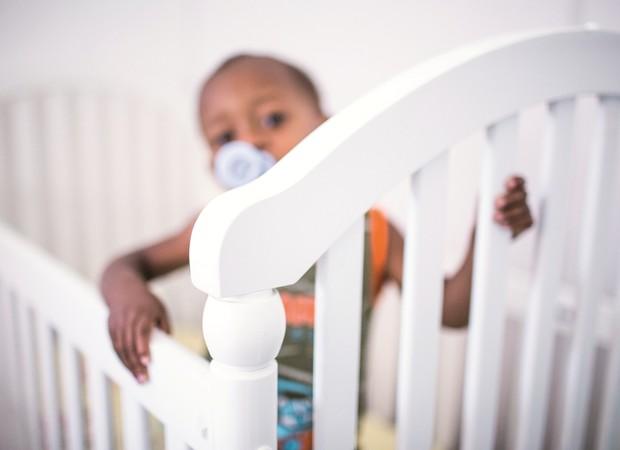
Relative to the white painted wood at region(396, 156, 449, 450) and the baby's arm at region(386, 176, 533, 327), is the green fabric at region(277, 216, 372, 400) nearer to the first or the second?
the baby's arm at region(386, 176, 533, 327)

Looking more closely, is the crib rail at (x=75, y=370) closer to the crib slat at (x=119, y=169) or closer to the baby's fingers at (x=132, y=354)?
the baby's fingers at (x=132, y=354)

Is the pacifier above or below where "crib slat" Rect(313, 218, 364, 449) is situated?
above

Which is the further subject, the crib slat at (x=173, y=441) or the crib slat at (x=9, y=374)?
the crib slat at (x=9, y=374)

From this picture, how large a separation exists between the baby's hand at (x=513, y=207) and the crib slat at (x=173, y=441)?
285mm

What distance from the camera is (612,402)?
53 centimetres

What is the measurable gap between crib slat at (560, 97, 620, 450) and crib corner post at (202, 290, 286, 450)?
0.31 meters

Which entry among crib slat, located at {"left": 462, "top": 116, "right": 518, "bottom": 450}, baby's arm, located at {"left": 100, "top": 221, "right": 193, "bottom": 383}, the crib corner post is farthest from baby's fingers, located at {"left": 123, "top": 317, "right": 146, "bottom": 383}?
crib slat, located at {"left": 462, "top": 116, "right": 518, "bottom": 450}

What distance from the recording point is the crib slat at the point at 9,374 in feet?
2.40

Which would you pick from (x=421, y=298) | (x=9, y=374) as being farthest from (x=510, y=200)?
(x=9, y=374)

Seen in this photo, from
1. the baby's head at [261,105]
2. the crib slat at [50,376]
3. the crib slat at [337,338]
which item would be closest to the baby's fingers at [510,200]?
the crib slat at [337,338]

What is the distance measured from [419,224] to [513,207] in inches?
3.7

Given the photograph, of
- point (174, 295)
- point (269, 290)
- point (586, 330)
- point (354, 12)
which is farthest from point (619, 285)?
point (174, 295)

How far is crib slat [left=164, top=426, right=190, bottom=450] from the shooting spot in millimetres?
392

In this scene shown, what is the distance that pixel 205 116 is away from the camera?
759 mm
